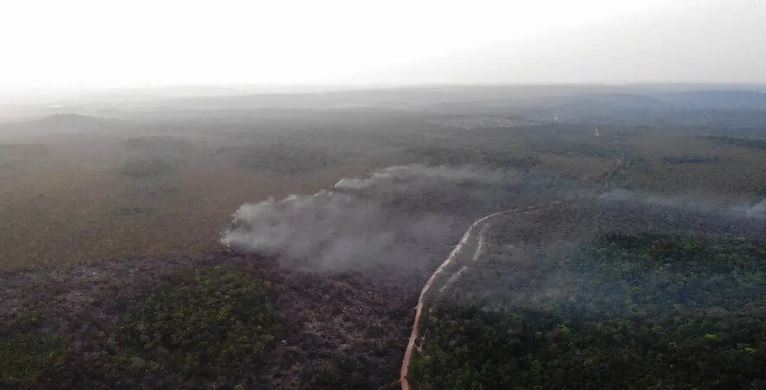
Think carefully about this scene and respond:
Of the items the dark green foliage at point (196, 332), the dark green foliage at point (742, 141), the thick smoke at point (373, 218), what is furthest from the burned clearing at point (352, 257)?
the dark green foliage at point (742, 141)

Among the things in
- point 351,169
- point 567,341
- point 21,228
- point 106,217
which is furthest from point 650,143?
point 21,228

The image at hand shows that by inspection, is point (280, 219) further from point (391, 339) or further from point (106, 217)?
point (391, 339)

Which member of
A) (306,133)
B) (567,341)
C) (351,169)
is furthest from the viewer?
(306,133)

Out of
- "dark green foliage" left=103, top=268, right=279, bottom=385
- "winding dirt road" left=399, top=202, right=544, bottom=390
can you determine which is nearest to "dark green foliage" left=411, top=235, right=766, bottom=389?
"winding dirt road" left=399, top=202, right=544, bottom=390

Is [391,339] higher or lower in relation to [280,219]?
lower

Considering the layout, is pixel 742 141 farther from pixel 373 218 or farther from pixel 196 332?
pixel 196 332
